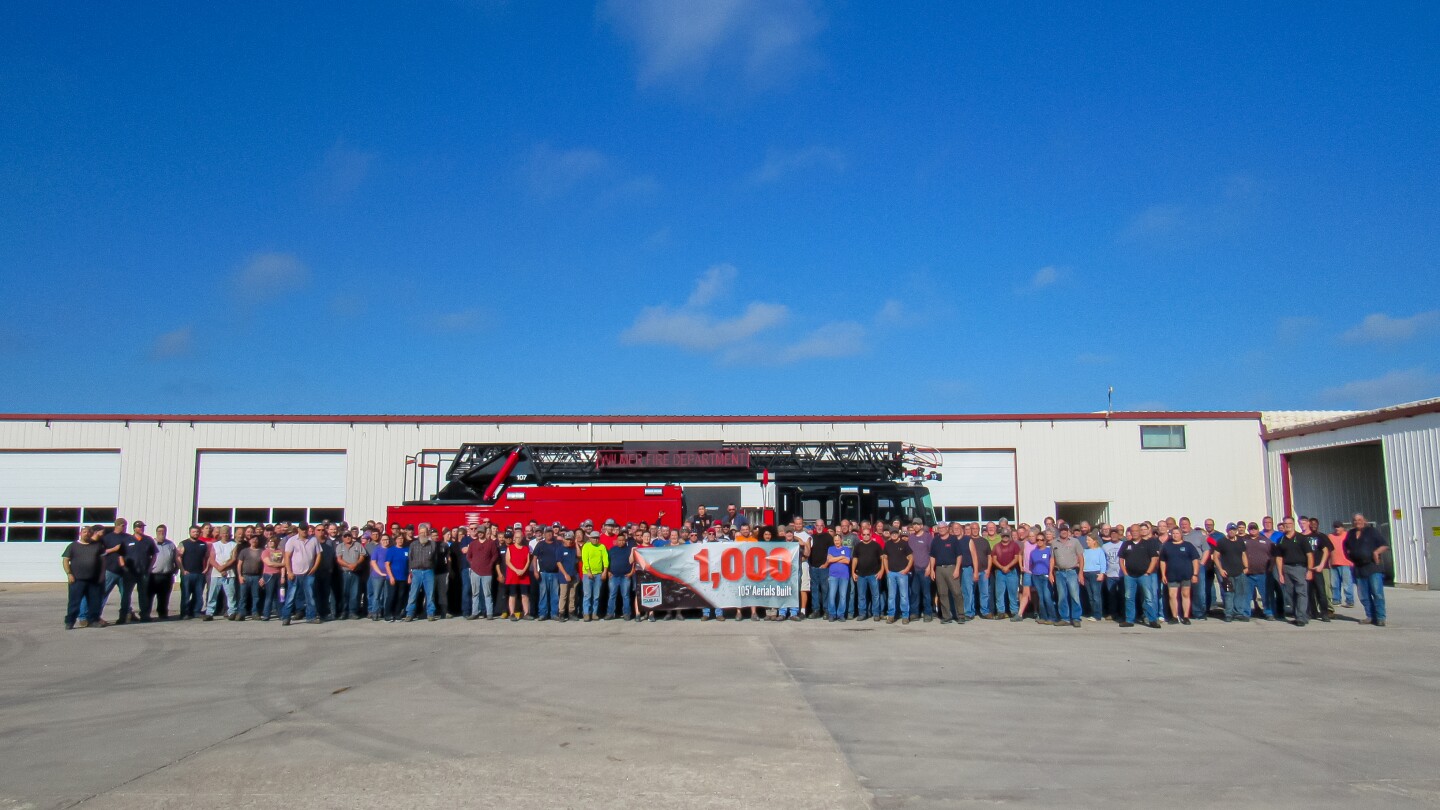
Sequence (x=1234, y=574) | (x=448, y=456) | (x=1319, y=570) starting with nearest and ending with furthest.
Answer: (x=1234, y=574)
(x=1319, y=570)
(x=448, y=456)

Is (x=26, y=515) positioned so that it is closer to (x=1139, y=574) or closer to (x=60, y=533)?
(x=60, y=533)

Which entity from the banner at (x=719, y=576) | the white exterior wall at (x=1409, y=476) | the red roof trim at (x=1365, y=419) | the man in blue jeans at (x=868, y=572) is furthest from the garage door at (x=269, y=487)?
the white exterior wall at (x=1409, y=476)

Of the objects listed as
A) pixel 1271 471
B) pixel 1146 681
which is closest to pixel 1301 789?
pixel 1146 681

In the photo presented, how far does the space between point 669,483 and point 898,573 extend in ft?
21.5

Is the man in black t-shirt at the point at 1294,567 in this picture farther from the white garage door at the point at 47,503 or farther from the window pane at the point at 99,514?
the window pane at the point at 99,514

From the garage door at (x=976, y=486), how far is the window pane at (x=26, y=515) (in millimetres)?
25848

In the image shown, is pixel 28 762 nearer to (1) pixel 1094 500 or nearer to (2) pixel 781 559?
(2) pixel 781 559

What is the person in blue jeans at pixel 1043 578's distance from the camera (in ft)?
53.3

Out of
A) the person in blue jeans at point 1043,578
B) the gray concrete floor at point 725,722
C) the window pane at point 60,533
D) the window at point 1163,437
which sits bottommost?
the gray concrete floor at point 725,722

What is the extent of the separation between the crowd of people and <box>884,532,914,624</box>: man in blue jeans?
0.08 ft

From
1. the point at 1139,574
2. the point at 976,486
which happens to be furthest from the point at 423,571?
the point at 976,486

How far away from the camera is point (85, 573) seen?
15.8m

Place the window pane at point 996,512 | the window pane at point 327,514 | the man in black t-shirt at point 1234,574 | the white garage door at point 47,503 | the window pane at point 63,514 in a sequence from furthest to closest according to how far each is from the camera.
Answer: the window pane at point 996,512 → the window pane at point 327,514 → the window pane at point 63,514 → the white garage door at point 47,503 → the man in black t-shirt at point 1234,574

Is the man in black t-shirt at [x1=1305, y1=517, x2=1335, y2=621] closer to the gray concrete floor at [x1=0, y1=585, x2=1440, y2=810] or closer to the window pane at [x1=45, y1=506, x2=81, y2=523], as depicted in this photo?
the gray concrete floor at [x1=0, y1=585, x2=1440, y2=810]
